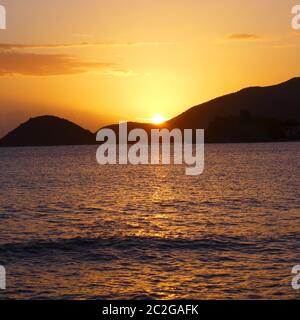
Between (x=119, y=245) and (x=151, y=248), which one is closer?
(x=151, y=248)

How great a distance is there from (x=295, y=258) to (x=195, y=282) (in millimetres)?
6858

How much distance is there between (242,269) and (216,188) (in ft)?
173

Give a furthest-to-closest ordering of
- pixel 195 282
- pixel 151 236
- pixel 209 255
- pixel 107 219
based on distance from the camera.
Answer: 1. pixel 107 219
2. pixel 151 236
3. pixel 209 255
4. pixel 195 282

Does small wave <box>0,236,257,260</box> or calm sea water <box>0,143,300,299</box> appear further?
small wave <box>0,236,257,260</box>

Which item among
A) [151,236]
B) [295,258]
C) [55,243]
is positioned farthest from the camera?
[151,236]

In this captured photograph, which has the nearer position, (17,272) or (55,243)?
(17,272)

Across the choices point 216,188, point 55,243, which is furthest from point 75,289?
point 216,188

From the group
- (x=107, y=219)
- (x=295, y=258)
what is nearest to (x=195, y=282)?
(x=295, y=258)

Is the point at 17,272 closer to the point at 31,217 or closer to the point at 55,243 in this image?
the point at 55,243

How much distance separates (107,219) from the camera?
150 feet

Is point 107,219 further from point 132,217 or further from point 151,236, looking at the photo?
point 151,236

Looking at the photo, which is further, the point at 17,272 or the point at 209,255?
the point at 209,255

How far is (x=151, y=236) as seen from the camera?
3572 centimetres

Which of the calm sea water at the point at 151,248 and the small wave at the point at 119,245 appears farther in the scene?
the small wave at the point at 119,245
